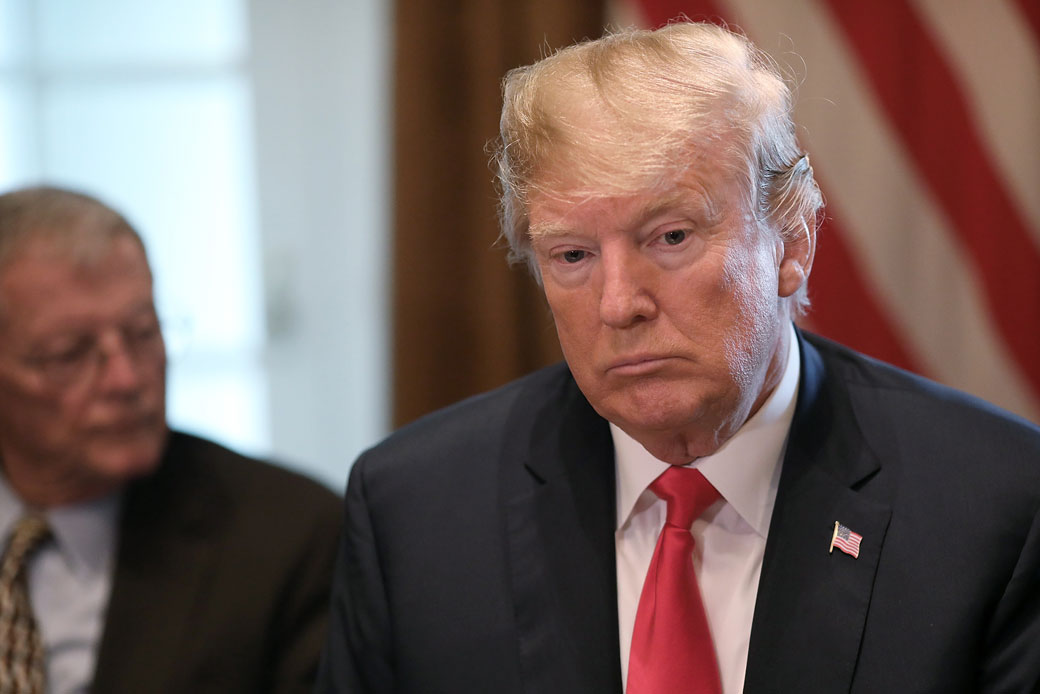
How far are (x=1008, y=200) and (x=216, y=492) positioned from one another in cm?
210

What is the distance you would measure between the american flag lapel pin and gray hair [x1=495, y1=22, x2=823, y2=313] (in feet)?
1.16

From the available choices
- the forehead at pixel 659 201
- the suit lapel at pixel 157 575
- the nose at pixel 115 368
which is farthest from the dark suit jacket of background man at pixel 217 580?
the forehead at pixel 659 201

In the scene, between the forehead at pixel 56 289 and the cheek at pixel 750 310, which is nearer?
the cheek at pixel 750 310

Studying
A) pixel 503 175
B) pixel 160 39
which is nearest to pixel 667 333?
pixel 503 175

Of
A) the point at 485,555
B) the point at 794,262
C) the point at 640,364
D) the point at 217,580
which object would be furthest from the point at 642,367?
the point at 217,580

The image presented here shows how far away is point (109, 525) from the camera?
176cm

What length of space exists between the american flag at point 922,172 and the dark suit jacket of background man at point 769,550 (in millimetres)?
1474

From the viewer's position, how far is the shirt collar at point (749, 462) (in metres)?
1.34

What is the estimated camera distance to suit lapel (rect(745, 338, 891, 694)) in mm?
1251

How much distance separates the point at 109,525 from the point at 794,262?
1.15 metres

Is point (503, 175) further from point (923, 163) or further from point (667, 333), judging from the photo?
point (923, 163)

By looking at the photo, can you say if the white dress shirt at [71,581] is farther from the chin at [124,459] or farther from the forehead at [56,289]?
the forehead at [56,289]

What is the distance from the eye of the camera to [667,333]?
120 centimetres

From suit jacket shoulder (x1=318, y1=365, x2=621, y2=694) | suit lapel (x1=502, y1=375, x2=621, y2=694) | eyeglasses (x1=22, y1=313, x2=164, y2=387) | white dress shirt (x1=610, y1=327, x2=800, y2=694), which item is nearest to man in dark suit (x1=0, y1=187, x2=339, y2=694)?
eyeglasses (x1=22, y1=313, x2=164, y2=387)
